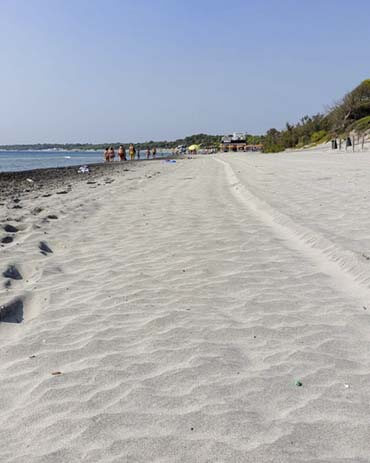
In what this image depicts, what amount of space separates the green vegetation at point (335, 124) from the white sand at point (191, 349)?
39113mm

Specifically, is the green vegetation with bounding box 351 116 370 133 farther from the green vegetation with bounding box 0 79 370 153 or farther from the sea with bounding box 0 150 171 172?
the sea with bounding box 0 150 171 172

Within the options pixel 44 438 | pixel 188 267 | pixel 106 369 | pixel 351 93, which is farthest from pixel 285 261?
pixel 351 93

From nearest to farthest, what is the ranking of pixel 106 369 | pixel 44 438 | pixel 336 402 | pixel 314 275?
pixel 44 438
pixel 336 402
pixel 106 369
pixel 314 275

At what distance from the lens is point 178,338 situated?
3.49 m

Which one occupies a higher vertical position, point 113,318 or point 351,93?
point 351,93

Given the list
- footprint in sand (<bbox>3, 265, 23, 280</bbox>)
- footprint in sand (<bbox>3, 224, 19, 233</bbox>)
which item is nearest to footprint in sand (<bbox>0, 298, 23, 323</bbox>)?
footprint in sand (<bbox>3, 265, 23, 280</bbox>)

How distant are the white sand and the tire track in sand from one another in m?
0.02

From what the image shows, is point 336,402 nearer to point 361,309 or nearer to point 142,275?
point 361,309

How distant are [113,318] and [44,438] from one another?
1618mm

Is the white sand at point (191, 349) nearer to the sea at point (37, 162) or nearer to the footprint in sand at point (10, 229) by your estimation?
the footprint in sand at point (10, 229)

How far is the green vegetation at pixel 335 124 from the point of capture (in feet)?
157

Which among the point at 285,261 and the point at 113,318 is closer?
the point at 113,318

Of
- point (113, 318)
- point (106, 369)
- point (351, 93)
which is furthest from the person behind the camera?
point (351, 93)

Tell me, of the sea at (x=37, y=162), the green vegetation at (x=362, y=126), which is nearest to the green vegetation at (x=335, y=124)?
the green vegetation at (x=362, y=126)
